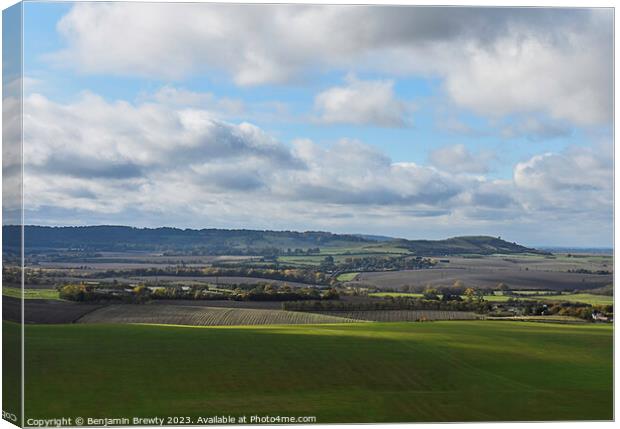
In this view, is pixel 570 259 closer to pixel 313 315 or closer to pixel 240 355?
pixel 313 315

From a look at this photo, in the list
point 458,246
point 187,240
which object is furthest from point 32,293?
point 458,246

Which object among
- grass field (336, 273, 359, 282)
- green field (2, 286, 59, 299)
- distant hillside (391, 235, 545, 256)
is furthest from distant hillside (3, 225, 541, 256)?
distant hillside (391, 235, 545, 256)

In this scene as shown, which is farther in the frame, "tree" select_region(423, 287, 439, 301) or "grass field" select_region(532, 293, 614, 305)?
"tree" select_region(423, 287, 439, 301)

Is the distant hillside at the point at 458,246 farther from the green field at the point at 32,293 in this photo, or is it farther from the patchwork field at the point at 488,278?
the green field at the point at 32,293

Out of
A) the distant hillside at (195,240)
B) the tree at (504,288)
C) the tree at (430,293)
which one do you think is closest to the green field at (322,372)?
the tree at (430,293)

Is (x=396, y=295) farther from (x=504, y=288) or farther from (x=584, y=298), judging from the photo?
(x=584, y=298)

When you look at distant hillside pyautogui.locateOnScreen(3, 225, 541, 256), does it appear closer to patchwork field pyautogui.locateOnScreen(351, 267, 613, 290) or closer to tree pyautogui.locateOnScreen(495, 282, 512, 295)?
patchwork field pyautogui.locateOnScreen(351, 267, 613, 290)
